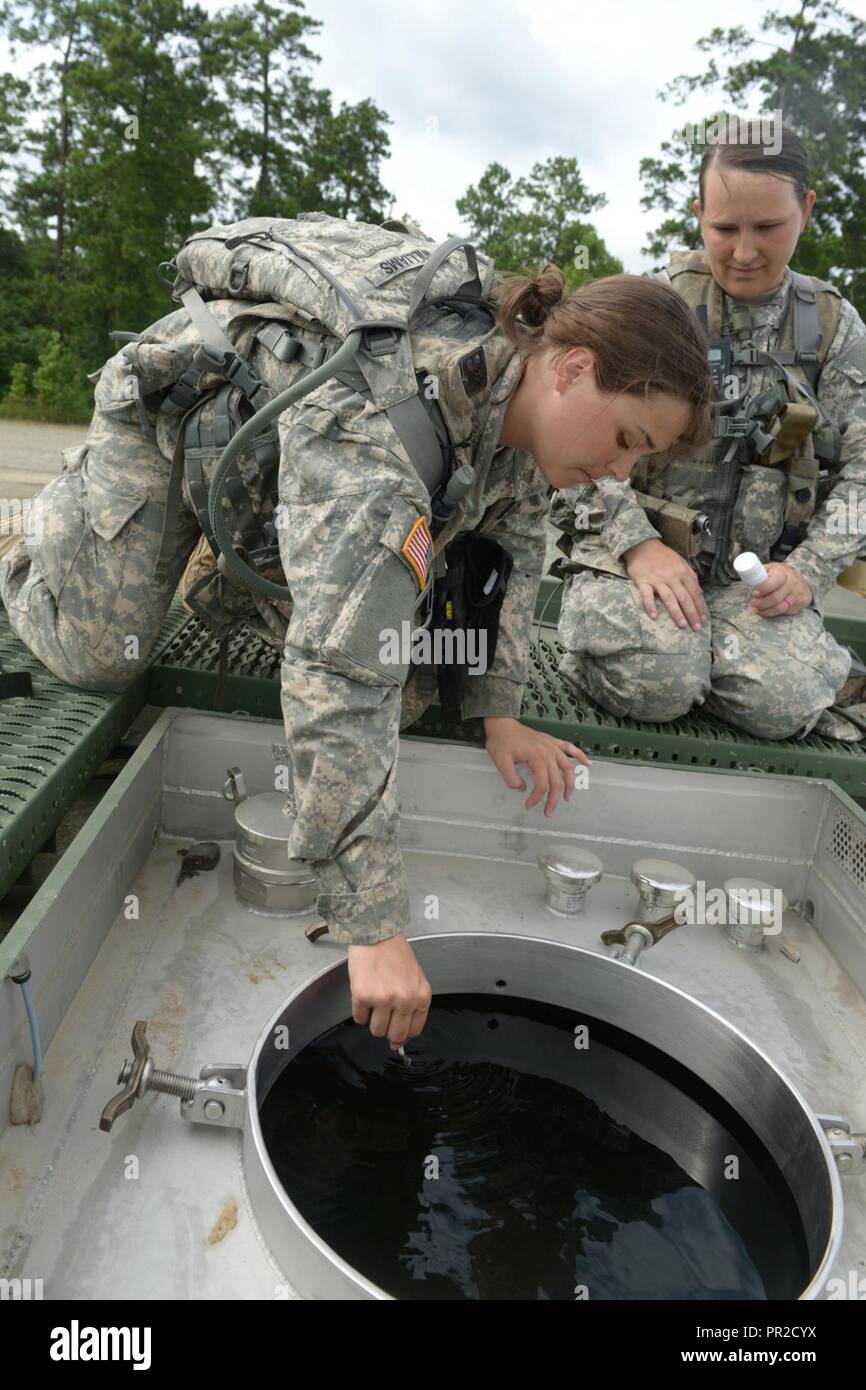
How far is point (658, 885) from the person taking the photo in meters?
1.98

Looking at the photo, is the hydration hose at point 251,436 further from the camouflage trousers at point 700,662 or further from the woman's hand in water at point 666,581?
the woman's hand in water at point 666,581

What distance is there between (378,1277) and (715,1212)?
1.80 feet

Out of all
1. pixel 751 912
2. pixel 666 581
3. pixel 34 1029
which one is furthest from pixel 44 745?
pixel 666 581

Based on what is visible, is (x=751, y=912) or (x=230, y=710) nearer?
(x=751, y=912)

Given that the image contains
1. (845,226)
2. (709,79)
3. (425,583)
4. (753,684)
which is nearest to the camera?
(425,583)

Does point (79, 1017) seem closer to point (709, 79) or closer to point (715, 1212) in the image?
point (715, 1212)

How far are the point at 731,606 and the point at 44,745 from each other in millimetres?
1703

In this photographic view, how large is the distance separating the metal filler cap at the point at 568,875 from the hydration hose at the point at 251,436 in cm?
75

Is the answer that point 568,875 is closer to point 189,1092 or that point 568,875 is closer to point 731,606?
point 189,1092

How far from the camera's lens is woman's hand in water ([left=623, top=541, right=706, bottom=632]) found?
2469 millimetres

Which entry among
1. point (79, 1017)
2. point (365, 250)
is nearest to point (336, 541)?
point (365, 250)

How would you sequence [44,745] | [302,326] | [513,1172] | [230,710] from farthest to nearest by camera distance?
1. [230,710]
2. [44,745]
3. [302,326]
4. [513,1172]

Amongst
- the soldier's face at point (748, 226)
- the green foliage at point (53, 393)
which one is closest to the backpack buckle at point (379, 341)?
the soldier's face at point (748, 226)
